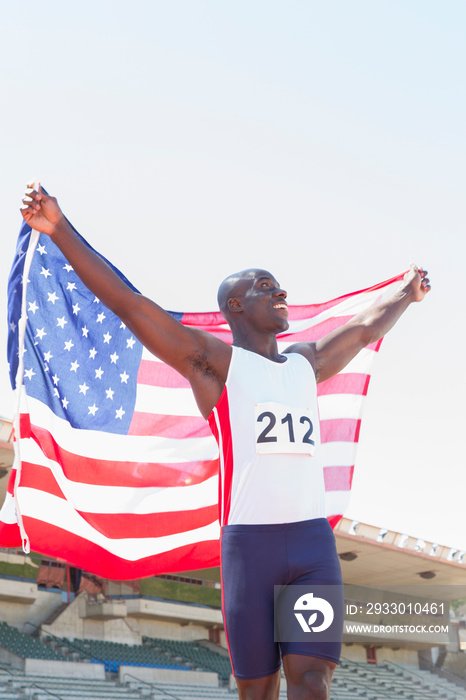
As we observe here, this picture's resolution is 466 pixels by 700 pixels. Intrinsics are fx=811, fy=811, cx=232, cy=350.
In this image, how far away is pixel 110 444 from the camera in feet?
16.2

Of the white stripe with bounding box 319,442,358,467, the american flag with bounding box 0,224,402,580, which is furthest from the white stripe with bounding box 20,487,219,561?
the white stripe with bounding box 319,442,358,467

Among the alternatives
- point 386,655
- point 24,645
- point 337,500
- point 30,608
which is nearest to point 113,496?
point 337,500

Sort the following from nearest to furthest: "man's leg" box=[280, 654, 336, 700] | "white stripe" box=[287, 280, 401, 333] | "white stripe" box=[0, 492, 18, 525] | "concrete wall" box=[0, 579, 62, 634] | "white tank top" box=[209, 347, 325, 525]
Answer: "man's leg" box=[280, 654, 336, 700] < "white tank top" box=[209, 347, 325, 525] < "white stripe" box=[0, 492, 18, 525] < "white stripe" box=[287, 280, 401, 333] < "concrete wall" box=[0, 579, 62, 634]

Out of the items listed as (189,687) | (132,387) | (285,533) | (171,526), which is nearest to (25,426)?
(132,387)

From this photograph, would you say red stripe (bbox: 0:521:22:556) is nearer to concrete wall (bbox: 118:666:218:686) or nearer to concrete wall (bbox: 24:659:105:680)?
concrete wall (bbox: 24:659:105:680)

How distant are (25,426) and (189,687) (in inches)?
671

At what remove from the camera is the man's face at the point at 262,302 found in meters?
3.41

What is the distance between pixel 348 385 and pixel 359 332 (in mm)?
1853

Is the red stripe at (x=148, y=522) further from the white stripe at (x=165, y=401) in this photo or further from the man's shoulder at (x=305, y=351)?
the man's shoulder at (x=305, y=351)

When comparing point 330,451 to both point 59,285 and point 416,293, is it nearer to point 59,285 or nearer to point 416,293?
point 416,293

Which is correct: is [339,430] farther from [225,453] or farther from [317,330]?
[225,453]

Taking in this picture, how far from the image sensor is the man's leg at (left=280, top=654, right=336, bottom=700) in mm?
2707

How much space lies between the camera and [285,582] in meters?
2.91

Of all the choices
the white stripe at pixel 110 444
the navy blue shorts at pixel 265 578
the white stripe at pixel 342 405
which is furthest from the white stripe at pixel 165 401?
the navy blue shorts at pixel 265 578
